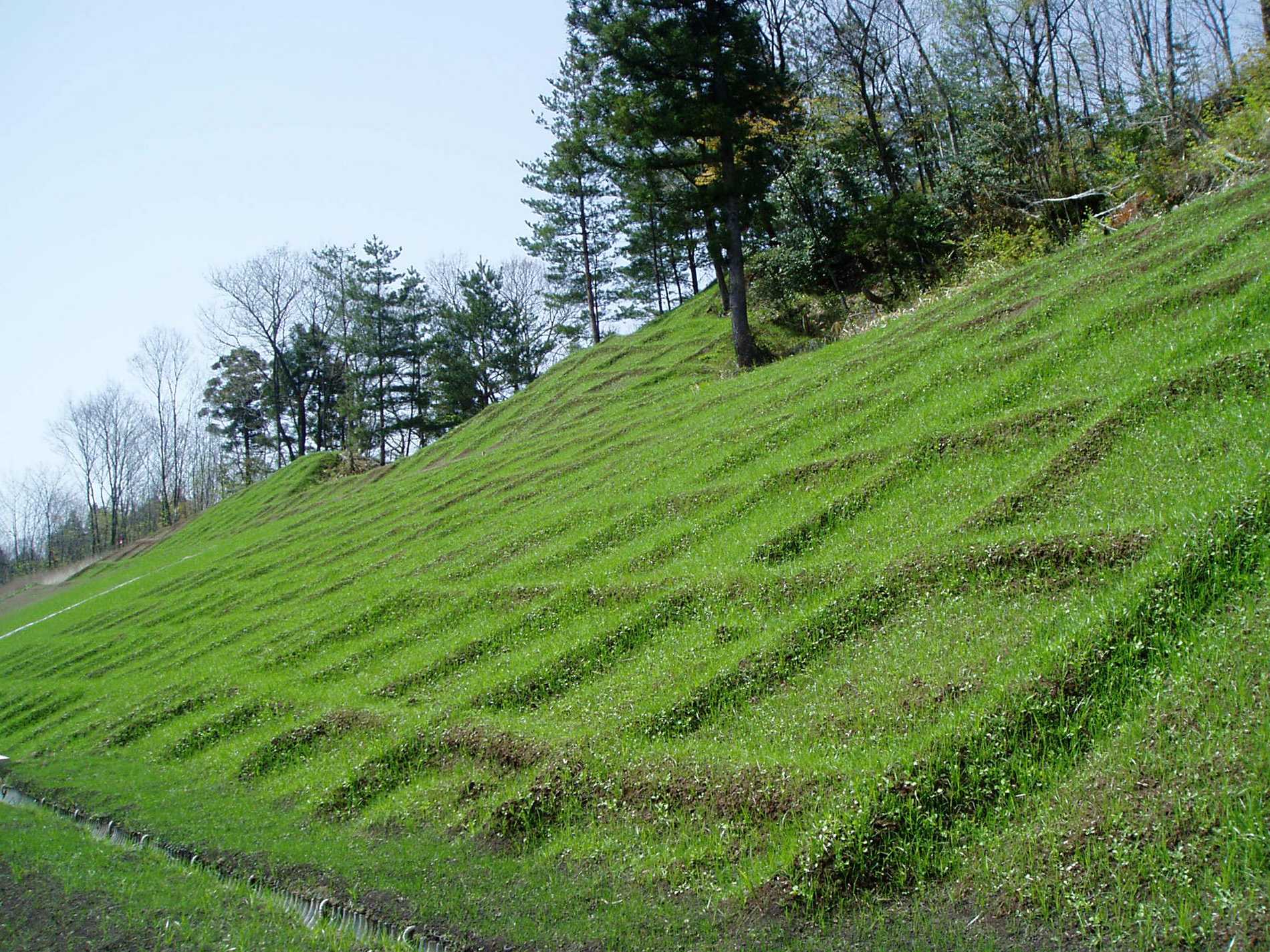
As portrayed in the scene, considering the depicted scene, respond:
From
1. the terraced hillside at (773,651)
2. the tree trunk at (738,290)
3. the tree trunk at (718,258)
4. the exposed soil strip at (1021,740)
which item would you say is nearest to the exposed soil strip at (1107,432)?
the terraced hillside at (773,651)

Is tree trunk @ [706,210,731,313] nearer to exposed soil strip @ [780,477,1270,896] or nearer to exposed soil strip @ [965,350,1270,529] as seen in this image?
exposed soil strip @ [965,350,1270,529]

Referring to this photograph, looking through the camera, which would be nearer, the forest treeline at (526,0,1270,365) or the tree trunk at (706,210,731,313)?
the forest treeline at (526,0,1270,365)

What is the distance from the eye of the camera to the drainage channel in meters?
6.75

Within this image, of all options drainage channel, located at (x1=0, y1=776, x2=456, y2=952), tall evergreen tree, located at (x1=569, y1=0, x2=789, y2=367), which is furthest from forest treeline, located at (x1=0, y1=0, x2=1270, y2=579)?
drainage channel, located at (x1=0, y1=776, x2=456, y2=952)

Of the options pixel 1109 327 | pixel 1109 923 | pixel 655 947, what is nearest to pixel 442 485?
pixel 1109 327

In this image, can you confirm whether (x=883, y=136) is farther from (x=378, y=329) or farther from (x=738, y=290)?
(x=378, y=329)

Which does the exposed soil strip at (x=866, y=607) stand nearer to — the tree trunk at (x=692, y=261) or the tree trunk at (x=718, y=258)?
the tree trunk at (x=718, y=258)

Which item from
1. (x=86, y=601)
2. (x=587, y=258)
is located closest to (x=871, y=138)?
(x=587, y=258)

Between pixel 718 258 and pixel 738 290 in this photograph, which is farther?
pixel 718 258

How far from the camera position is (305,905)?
7.72 m

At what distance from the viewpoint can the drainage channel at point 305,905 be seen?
675cm

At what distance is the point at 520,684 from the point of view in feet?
37.1

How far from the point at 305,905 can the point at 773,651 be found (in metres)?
5.89

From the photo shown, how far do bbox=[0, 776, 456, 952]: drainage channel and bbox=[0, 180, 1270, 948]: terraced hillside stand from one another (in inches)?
7.9
